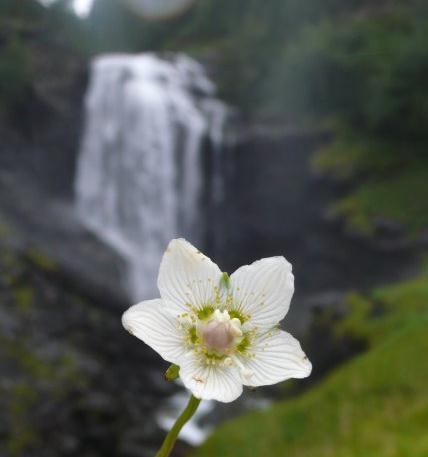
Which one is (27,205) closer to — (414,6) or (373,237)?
(373,237)

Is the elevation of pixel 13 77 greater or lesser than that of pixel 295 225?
greater

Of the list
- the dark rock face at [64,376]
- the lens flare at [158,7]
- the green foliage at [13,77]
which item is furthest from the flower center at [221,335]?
the lens flare at [158,7]

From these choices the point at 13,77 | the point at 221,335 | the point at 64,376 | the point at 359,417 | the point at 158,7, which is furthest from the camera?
the point at 158,7

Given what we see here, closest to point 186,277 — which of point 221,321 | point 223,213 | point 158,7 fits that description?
point 221,321

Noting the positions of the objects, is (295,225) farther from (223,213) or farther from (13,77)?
(13,77)

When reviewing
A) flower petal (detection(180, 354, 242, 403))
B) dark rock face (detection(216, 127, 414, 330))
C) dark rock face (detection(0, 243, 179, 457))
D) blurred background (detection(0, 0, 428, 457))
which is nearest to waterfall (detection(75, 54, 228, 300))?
blurred background (detection(0, 0, 428, 457))

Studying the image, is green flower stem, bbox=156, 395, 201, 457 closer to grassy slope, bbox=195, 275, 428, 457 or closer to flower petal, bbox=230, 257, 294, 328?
flower petal, bbox=230, 257, 294, 328

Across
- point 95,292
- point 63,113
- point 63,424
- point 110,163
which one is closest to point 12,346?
point 63,424
